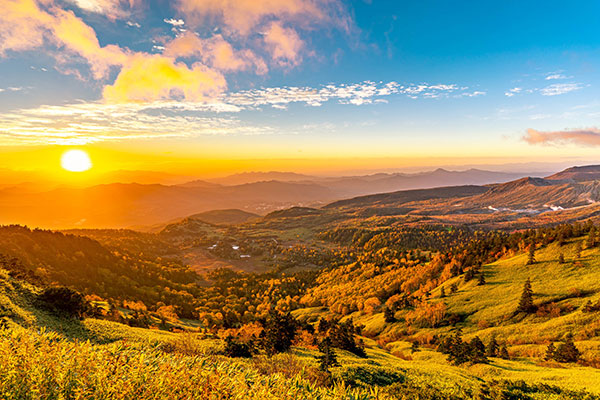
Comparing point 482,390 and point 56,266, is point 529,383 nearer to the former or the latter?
point 482,390

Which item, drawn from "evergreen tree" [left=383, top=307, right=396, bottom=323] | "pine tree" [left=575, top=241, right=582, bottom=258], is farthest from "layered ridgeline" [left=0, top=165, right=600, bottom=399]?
"pine tree" [left=575, top=241, right=582, bottom=258]

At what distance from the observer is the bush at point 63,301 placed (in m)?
31.2

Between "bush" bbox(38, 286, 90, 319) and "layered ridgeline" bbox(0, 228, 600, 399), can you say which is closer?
"layered ridgeline" bbox(0, 228, 600, 399)

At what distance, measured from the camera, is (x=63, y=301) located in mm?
31844

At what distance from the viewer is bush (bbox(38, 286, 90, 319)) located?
31.2 m

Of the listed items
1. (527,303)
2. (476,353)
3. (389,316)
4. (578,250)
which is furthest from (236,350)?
(578,250)

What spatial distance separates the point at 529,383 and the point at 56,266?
136 meters

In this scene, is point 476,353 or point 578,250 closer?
point 476,353

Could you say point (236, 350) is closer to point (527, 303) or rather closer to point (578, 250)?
point (527, 303)

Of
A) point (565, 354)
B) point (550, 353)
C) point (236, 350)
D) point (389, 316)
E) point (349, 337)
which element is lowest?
point (389, 316)

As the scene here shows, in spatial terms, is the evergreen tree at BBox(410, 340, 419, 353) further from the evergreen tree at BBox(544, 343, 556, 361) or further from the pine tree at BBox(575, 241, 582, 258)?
the pine tree at BBox(575, 241, 582, 258)

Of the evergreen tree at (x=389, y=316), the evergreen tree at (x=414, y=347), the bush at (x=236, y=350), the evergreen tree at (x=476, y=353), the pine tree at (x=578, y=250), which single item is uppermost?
the pine tree at (x=578, y=250)

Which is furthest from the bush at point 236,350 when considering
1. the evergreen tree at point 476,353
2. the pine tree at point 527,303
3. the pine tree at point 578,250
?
the pine tree at point 578,250

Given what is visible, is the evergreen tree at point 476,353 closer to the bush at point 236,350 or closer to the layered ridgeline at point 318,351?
the layered ridgeline at point 318,351
